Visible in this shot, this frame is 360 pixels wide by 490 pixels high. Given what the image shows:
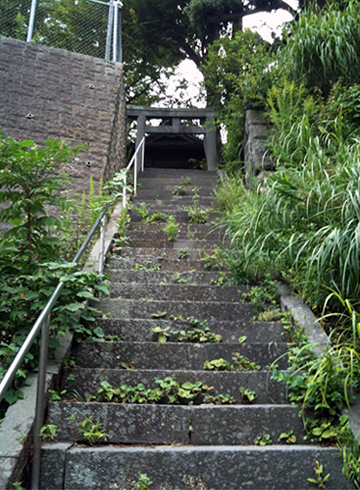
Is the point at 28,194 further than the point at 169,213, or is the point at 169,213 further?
the point at 169,213

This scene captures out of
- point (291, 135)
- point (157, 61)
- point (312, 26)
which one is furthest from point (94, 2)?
point (291, 135)

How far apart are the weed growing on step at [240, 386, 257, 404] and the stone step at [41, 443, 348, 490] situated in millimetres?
361

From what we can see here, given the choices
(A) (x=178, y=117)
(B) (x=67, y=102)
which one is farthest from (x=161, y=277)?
(A) (x=178, y=117)

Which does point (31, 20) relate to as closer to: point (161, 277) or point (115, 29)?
point (115, 29)

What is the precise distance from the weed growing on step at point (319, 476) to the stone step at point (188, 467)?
17 mm

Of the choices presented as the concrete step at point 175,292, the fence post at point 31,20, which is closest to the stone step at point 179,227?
the concrete step at point 175,292

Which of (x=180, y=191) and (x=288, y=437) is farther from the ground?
(x=180, y=191)

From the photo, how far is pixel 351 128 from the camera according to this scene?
427cm

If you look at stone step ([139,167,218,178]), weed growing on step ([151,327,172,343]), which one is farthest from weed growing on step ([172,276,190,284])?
stone step ([139,167,218,178])

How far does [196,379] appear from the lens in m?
2.37

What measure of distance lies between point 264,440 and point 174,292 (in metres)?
1.58

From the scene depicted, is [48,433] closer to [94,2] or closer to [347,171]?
[347,171]

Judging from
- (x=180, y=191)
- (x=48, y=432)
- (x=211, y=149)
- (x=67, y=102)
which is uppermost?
(x=67, y=102)

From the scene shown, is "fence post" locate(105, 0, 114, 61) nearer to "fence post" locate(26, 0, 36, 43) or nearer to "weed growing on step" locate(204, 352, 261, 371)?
"fence post" locate(26, 0, 36, 43)
